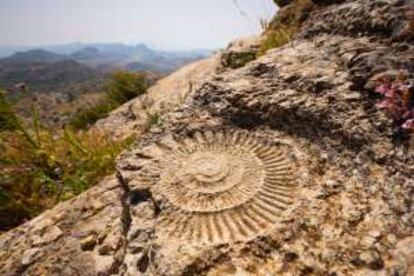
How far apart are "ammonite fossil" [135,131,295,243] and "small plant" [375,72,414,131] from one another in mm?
809

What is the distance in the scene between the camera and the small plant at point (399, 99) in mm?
2966

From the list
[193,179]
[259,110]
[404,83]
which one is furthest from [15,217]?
[404,83]

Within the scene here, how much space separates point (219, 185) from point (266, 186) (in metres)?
0.34

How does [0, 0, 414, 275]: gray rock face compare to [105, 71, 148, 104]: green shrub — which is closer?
[0, 0, 414, 275]: gray rock face

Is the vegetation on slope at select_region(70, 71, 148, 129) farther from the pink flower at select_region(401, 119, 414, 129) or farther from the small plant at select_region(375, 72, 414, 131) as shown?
the pink flower at select_region(401, 119, 414, 129)

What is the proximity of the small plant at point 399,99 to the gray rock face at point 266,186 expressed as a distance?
86 mm

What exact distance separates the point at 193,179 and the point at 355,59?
5.82 feet

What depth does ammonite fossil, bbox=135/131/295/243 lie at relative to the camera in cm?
284

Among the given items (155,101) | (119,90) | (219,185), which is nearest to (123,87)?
(119,90)

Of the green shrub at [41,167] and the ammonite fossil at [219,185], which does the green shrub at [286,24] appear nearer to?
the green shrub at [41,167]


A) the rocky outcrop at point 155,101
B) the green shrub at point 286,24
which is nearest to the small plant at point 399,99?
the green shrub at point 286,24

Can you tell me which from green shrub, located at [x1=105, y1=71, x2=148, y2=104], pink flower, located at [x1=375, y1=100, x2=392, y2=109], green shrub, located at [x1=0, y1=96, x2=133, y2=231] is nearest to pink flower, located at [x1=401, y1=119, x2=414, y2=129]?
pink flower, located at [x1=375, y1=100, x2=392, y2=109]

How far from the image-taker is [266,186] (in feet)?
10.1

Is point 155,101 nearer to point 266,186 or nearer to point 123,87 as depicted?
point 123,87
